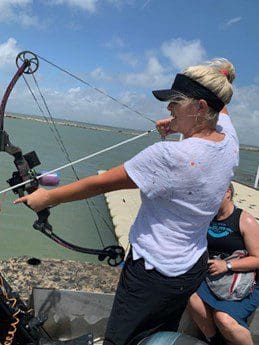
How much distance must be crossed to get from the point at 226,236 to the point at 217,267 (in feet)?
0.75

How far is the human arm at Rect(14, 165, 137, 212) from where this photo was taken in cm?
178

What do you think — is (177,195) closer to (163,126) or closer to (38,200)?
(38,200)

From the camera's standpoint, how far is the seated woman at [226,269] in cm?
283

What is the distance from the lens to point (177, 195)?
1787 mm

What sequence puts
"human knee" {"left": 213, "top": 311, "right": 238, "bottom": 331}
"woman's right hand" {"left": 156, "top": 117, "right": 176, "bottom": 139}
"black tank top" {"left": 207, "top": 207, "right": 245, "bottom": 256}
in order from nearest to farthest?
"woman's right hand" {"left": 156, "top": 117, "right": 176, "bottom": 139}
"human knee" {"left": 213, "top": 311, "right": 238, "bottom": 331}
"black tank top" {"left": 207, "top": 207, "right": 245, "bottom": 256}

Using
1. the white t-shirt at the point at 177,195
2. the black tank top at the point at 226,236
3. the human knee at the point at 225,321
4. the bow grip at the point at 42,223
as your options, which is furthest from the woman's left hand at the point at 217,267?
the bow grip at the point at 42,223

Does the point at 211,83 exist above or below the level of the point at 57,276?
above

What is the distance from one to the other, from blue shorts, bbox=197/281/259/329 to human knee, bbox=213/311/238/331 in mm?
26

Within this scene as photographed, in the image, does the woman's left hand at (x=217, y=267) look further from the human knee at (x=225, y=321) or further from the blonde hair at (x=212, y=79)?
the blonde hair at (x=212, y=79)

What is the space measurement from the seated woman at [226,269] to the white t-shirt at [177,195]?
956mm

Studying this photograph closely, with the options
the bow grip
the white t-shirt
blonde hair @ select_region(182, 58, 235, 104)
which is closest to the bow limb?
the bow grip

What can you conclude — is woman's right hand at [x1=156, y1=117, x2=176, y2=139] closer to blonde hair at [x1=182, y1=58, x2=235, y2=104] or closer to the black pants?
blonde hair at [x1=182, y1=58, x2=235, y2=104]

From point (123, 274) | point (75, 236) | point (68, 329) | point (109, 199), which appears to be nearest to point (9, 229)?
point (75, 236)

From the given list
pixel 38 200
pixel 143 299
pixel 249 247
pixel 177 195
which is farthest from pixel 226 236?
pixel 38 200
